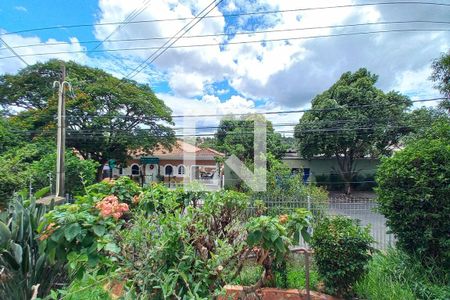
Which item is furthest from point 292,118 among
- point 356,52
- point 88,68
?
point 88,68

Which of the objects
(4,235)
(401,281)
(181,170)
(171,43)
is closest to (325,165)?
(181,170)

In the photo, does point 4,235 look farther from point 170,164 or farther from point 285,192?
point 170,164

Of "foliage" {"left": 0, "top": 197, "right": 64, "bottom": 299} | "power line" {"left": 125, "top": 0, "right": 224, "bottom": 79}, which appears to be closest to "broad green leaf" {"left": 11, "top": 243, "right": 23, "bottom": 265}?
"foliage" {"left": 0, "top": 197, "right": 64, "bottom": 299}

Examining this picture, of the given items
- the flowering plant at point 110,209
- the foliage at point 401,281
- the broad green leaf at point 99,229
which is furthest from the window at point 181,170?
the broad green leaf at point 99,229

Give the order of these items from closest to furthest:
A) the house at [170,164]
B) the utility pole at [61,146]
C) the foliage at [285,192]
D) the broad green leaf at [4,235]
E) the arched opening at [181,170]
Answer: the broad green leaf at [4,235], the foliage at [285,192], the utility pole at [61,146], the house at [170,164], the arched opening at [181,170]

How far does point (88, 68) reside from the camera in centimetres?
1666

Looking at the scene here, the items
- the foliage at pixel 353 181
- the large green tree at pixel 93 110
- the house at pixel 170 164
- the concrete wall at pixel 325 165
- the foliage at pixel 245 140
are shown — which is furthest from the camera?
the house at pixel 170 164

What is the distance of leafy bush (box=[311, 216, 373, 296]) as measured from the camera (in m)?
2.69

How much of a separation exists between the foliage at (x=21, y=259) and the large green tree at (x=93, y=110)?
1416 cm

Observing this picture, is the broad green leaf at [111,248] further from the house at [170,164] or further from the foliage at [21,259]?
the house at [170,164]

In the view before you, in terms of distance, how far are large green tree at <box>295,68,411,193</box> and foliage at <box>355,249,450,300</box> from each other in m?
11.9

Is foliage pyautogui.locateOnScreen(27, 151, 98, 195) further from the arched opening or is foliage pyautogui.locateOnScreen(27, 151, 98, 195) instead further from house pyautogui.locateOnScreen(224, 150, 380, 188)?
house pyautogui.locateOnScreen(224, 150, 380, 188)

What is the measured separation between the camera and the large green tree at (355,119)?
48.5 feet

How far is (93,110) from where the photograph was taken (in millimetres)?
15445
